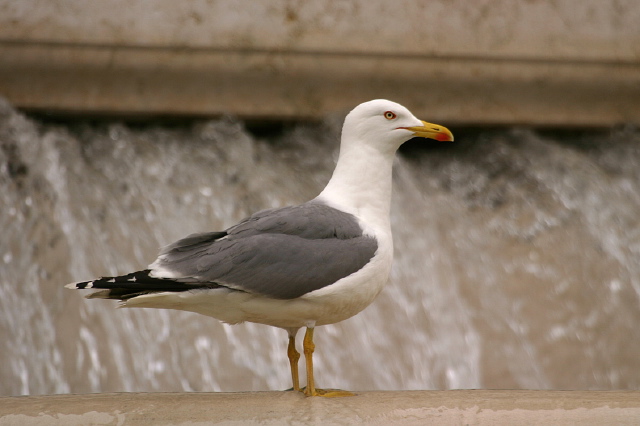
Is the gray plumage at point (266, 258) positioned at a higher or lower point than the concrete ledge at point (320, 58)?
lower

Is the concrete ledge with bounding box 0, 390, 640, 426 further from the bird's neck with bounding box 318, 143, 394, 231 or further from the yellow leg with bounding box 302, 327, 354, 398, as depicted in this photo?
the bird's neck with bounding box 318, 143, 394, 231

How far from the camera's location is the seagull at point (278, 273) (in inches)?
76.0

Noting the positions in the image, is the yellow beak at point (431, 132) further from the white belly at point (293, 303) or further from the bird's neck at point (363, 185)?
the white belly at point (293, 303)

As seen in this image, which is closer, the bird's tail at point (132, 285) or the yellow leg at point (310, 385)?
the bird's tail at point (132, 285)

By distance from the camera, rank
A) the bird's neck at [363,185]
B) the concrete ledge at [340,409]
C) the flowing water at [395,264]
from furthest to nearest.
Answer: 1. the flowing water at [395,264]
2. the bird's neck at [363,185]
3. the concrete ledge at [340,409]

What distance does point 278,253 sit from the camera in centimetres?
202

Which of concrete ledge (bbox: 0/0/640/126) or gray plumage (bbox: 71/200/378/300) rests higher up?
concrete ledge (bbox: 0/0/640/126)

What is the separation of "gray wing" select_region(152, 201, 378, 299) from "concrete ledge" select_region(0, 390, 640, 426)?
0.24 meters

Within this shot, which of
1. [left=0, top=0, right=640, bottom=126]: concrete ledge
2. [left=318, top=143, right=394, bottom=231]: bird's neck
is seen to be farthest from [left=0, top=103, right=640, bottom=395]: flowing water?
[left=318, top=143, right=394, bottom=231]: bird's neck

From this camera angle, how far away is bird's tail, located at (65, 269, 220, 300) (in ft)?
6.07

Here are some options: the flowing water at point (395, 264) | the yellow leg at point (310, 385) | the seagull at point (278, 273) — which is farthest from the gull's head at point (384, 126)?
the flowing water at point (395, 264)

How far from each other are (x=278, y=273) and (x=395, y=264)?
1.65 meters

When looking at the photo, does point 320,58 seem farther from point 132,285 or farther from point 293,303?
point 132,285

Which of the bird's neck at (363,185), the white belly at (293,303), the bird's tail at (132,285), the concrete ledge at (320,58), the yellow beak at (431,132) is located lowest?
the white belly at (293,303)
